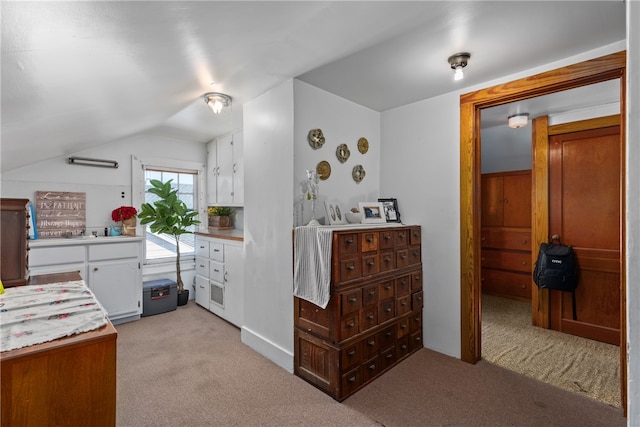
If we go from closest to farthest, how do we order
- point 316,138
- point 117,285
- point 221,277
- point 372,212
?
point 316,138 < point 372,212 < point 117,285 < point 221,277

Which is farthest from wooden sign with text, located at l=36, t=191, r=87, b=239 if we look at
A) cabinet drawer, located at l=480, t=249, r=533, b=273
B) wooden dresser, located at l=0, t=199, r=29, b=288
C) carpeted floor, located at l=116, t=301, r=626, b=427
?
cabinet drawer, located at l=480, t=249, r=533, b=273

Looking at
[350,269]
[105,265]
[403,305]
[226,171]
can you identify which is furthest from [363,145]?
[105,265]

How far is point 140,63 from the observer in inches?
58.2

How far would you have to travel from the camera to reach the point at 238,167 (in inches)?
150

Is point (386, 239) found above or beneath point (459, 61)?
beneath

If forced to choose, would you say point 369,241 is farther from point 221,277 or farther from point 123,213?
point 123,213

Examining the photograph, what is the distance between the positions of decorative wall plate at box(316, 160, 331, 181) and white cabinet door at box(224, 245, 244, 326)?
3.94 feet

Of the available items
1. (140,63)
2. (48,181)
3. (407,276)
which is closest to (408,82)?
(407,276)

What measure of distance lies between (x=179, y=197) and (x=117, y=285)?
147cm

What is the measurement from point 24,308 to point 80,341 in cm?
53

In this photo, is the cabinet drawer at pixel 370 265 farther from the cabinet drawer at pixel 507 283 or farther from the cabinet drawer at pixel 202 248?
the cabinet drawer at pixel 507 283

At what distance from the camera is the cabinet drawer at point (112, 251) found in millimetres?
3212

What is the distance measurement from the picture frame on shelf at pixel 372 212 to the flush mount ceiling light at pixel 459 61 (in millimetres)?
1167

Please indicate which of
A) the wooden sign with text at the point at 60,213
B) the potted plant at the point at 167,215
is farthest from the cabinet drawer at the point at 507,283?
the wooden sign with text at the point at 60,213
